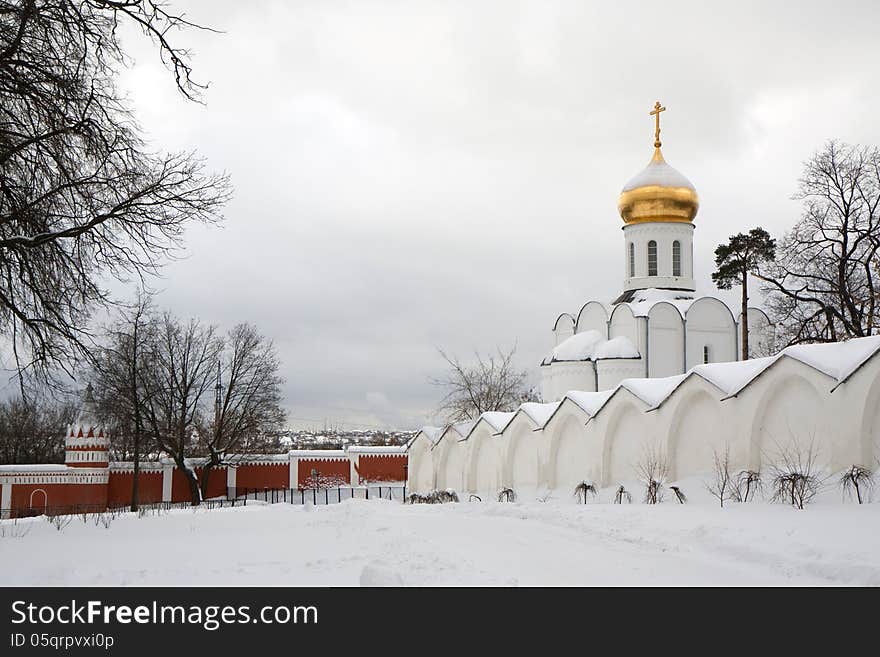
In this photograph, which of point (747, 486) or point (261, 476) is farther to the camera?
point (261, 476)

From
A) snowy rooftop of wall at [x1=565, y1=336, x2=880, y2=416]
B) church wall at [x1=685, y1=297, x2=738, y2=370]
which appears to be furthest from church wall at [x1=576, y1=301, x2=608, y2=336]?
snowy rooftop of wall at [x1=565, y1=336, x2=880, y2=416]

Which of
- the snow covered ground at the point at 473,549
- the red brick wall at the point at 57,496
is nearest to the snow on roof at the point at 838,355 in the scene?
the snow covered ground at the point at 473,549

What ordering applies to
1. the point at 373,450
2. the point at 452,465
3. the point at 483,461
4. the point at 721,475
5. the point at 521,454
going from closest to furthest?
the point at 721,475 < the point at 521,454 < the point at 483,461 < the point at 452,465 < the point at 373,450


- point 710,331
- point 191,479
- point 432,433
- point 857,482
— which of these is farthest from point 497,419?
point 857,482

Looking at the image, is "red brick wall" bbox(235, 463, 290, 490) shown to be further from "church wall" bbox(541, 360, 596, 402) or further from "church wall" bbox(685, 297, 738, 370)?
"church wall" bbox(685, 297, 738, 370)

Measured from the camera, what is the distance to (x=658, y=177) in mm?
36688

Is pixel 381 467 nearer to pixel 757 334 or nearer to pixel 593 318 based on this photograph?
pixel 593 318

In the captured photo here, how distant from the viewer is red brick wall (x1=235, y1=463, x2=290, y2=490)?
144 feet

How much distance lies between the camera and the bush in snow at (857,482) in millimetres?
14865

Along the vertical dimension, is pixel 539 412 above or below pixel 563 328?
below

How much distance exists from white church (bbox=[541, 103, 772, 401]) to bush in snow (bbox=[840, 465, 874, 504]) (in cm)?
1883

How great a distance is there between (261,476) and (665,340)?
21.8 m

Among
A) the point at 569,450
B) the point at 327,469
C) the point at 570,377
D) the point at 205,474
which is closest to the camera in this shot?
the point at 569,450
